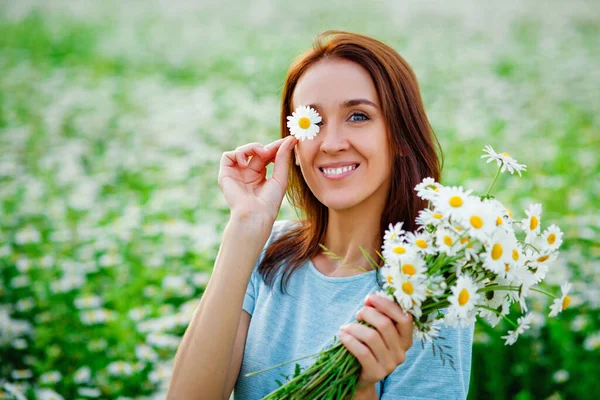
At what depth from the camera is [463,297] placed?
112 centimetres

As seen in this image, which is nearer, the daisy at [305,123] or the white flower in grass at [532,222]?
the white flower in grass at [532,222]

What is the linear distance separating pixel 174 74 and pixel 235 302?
6.20 metres

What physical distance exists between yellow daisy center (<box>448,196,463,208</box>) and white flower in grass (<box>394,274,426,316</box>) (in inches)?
5.9

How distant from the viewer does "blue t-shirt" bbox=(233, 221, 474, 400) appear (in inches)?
55.8

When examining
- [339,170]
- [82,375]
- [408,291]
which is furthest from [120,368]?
[408,291]

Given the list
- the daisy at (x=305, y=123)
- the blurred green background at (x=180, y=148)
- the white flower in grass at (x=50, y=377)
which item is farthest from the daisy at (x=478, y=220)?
the white flower in grass at (x=50, y=377)

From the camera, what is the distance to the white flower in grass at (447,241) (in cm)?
113

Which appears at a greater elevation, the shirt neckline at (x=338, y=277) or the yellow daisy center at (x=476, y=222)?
the yellow daisy center at (x=476, y=222)

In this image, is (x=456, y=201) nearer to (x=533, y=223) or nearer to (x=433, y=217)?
(x=433, y=217)

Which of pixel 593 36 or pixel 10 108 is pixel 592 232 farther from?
pixel 593 36

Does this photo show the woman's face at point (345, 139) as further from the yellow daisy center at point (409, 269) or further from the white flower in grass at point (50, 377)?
the white flower in grass at point (50, 377)

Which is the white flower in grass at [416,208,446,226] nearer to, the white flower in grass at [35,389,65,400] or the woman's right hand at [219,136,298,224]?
the woman's right hand at [219,136,298,224]

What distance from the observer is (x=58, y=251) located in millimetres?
3572

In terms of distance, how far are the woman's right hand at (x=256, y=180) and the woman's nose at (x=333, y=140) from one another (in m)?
0.15
